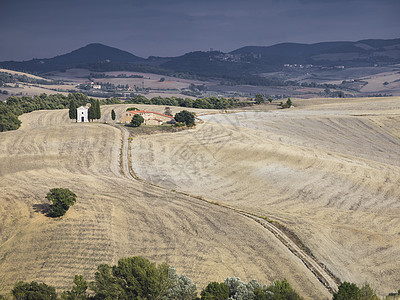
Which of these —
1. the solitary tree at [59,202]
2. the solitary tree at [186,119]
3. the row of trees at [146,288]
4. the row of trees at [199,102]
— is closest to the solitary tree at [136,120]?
the solitary tree at [186,119]

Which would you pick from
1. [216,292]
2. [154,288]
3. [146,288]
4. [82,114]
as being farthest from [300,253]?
[82,114]

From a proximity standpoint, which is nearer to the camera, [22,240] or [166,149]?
[22,240]

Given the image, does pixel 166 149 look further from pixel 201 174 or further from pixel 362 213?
pixel 362 213

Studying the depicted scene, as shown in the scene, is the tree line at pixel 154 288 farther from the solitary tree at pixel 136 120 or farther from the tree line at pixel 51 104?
the tree line at pixel 51 104

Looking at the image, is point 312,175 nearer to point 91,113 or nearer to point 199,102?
point 91,113

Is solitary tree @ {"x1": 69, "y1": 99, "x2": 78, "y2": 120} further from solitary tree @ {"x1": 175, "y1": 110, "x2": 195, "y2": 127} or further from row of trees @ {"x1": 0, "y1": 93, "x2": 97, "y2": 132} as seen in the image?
solitary tree @ {"x1": 175, "y1": 110, "x2": 195, "y2": 127}

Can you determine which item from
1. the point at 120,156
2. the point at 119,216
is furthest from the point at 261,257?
the point at 120,156
